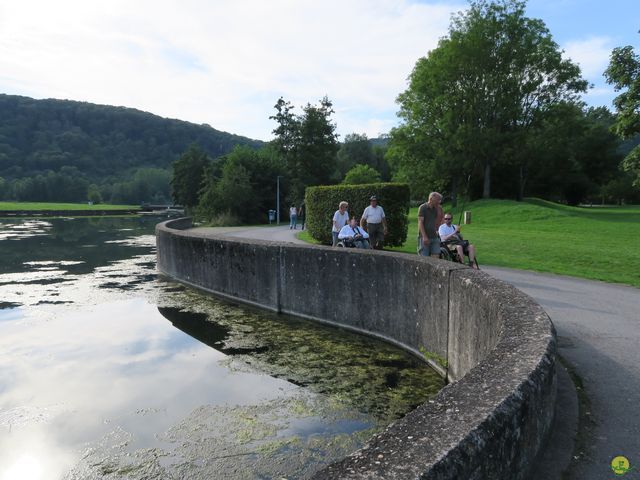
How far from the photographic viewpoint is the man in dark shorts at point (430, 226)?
9.43m

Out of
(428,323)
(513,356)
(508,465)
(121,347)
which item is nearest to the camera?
(508,465)

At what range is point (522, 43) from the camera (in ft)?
154

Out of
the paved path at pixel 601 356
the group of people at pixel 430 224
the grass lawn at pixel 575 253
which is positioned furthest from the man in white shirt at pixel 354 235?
the grass lawn at pixel 575 253

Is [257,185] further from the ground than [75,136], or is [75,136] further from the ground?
[75,136]

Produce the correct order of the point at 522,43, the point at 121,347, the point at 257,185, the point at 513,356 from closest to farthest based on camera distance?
the point at 513,356
the point at 121,347
the point at 522,43
the point at 257,185

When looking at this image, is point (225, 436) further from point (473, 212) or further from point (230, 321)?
point (473, 212)

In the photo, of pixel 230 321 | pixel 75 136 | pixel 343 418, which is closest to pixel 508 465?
pixel 343 418

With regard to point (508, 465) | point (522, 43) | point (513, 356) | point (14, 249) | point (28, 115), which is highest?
point (28, 115)

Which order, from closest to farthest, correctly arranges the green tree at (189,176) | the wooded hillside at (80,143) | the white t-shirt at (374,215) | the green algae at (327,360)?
the green algae at (327,360) → the white t-shirt at (374,215) → the green tree at (189,176) → the wooded hillside at (80,143)

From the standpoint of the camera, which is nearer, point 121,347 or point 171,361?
point 171,361

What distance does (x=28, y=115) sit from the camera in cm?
17800

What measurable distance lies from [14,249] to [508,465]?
24708mm

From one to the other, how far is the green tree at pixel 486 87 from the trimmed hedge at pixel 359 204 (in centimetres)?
2952

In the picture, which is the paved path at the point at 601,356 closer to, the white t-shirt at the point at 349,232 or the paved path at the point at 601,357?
the paved path at the point at 601,357
